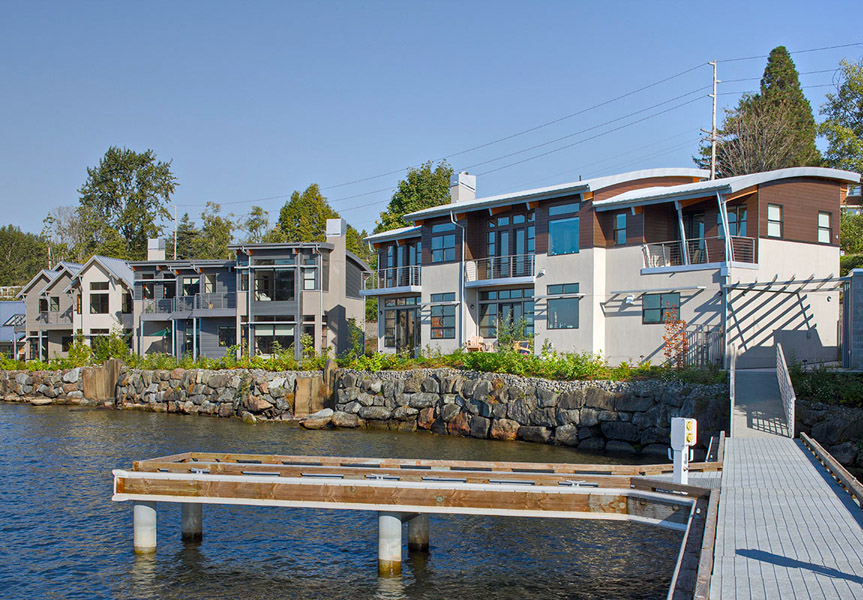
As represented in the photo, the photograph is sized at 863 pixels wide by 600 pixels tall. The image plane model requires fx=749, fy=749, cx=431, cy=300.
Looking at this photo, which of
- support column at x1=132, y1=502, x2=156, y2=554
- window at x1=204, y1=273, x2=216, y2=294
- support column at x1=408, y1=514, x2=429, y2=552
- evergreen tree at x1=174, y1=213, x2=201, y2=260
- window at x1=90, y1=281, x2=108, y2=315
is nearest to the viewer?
support column at x1=132, y1=502, x2=156, y2=554

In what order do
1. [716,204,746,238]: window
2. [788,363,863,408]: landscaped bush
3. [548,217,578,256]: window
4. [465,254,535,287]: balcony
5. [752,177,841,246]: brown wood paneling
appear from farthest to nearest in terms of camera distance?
[465,254,535,287]: balcony → [548,217,578,256]: window → [716,204,746,238]: window → [752,177,841,246]: brown wood paneling → [788,363,863,408]: landscaped bush

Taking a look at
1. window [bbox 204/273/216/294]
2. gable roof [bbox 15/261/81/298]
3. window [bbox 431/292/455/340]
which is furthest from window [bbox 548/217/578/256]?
gable roof [bbox 15/261/81/298]

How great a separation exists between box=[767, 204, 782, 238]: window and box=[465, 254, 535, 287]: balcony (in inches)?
395

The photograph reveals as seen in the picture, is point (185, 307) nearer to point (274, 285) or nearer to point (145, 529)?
point (274, 285)

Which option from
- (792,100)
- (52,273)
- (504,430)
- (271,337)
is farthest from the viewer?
(52,273)

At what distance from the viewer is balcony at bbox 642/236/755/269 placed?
28281 mm

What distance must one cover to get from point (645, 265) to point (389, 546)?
20.8m

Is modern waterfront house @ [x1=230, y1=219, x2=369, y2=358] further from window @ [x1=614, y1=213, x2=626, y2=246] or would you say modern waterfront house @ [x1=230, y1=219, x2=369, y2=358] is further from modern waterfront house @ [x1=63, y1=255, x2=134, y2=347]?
window @ [x1=614, y1=213, x2=626, y2=246]

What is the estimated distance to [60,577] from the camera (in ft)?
43.8

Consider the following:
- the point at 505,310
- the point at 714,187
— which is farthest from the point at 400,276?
the point at 714,187

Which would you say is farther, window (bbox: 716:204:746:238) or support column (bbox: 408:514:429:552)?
window (bbox: 716:204:746:238)

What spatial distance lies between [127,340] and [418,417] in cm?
2989

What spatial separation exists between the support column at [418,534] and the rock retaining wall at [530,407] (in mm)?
11694

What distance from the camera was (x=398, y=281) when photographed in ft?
137
